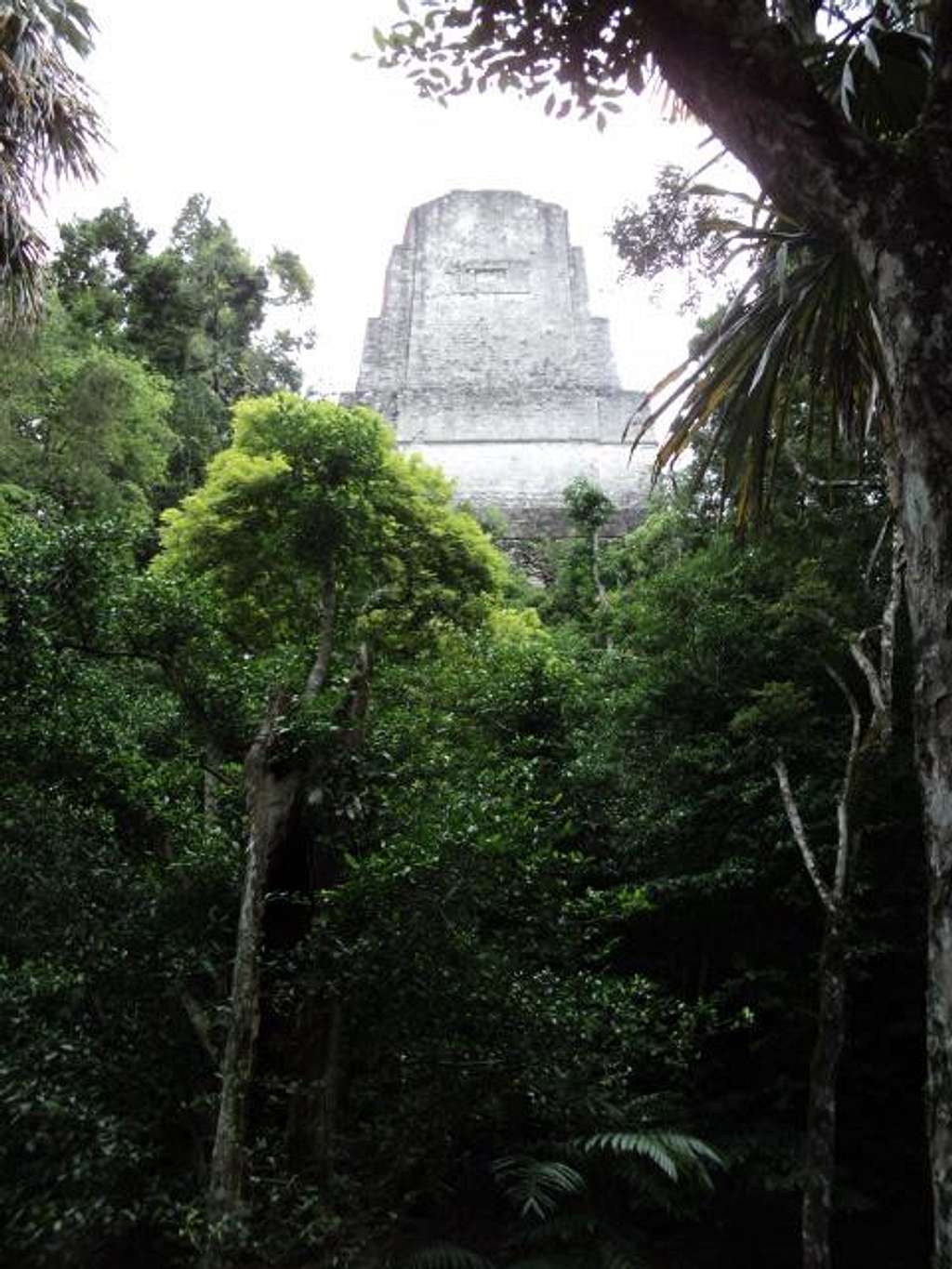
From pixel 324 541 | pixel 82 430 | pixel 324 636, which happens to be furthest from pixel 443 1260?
pixel 82 430

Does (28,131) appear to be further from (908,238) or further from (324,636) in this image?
(908,238)

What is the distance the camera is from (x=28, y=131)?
600cm

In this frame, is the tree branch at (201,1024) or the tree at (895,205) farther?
the tree branch at (201,1024)

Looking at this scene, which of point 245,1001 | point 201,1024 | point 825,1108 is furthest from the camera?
point 825,1108

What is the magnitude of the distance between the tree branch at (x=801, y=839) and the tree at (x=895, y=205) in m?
3.50

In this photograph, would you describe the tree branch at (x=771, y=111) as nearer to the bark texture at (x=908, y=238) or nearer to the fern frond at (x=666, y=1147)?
the bark texture at (x=908, y=238)

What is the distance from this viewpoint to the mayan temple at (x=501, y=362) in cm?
2144

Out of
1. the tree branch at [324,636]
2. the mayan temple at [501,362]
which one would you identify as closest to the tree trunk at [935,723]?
the tree branch at [324,636]

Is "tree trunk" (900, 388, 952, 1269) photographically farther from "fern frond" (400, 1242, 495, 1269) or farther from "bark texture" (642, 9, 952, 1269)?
"fern frond" (400, 1242, 495, 1269)

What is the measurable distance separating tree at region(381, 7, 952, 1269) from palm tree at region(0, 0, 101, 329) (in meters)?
3.74

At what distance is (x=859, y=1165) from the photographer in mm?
7152

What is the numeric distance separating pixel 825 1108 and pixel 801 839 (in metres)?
1.41

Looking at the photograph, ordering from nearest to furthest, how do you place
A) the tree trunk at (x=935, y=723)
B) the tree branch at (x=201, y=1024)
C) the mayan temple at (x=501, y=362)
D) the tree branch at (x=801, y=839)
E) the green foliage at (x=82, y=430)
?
the tree trunk at (x=935, y=723) < the tree branch at (x=201, y=1024) < the tree branch at (x=801, y=839) < the green foliage at (x=82, y=430) < the mayan temple at (x=501, y=362)

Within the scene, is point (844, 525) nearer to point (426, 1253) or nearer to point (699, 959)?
point (699, 959)
